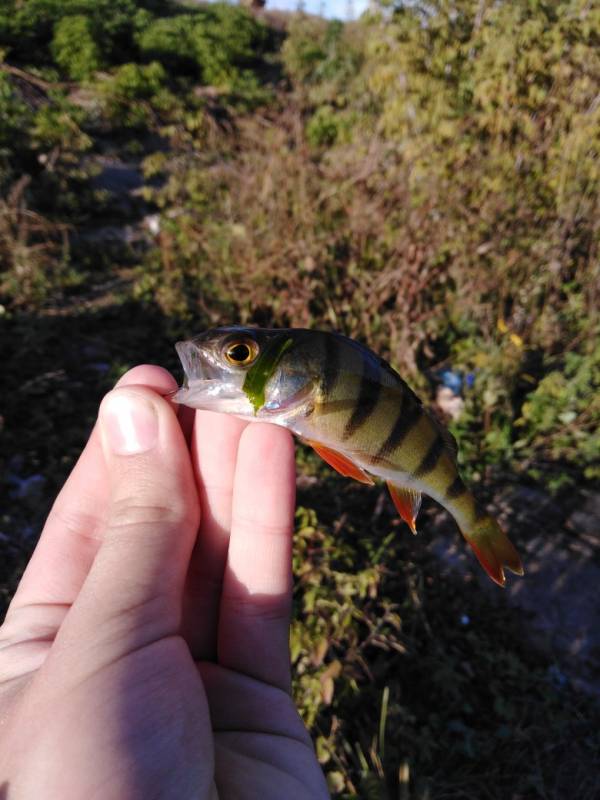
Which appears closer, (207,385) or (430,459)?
(207,385)

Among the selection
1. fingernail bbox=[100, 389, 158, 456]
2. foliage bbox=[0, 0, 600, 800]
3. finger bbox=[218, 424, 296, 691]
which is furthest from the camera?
foliage bbox=[0, 0, 600, 800]

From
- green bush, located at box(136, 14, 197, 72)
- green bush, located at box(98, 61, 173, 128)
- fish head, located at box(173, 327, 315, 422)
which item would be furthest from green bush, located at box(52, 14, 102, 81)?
fish head, located at box(173, 327, 315, 422)

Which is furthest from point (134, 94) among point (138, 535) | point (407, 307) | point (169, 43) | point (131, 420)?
point (138, 535)

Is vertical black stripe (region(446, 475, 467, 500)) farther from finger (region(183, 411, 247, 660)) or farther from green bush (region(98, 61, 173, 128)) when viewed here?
green bush (region(98, 61, 173, 128))

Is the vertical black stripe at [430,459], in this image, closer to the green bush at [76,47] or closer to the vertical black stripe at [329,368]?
the vertical black stripe at [329,368]

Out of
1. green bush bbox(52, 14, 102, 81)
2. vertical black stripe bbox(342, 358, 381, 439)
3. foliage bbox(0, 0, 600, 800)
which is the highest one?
green bush bbox(52, 14, 102, 81)

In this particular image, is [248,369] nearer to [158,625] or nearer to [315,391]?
[315,391]

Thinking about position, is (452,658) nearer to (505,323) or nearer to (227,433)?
(227,433)
